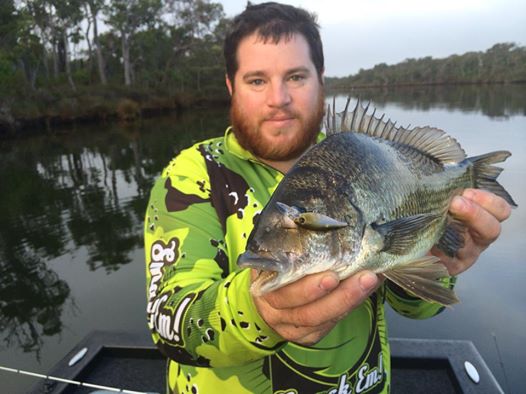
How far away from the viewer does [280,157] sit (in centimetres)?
228

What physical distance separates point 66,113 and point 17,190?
2029 cm

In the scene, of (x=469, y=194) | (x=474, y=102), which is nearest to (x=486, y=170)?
(x=469, y=194)

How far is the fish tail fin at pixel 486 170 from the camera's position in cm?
217

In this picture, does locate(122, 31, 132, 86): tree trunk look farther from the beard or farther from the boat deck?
the beard

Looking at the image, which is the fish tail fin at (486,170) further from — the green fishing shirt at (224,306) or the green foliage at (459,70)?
the green foliage at (459,70)

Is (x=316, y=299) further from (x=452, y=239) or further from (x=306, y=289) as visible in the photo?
(x=452, y=239)

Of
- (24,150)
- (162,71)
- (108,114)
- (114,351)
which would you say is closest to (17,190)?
(24,150)

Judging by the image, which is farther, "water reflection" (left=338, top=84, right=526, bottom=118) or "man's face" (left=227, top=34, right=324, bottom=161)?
"water reflection" (left=338, top=84, right=526, bottom=118)

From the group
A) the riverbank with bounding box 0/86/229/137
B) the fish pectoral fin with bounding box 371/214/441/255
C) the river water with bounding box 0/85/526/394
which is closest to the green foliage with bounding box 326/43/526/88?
the riverbank with bounding box 0/86/229/137

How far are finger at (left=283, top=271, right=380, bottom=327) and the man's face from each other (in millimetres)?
1172

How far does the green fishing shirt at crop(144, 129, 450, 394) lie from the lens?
139 centimetres

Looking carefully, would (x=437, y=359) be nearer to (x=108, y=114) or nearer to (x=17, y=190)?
(x=17, y=190)

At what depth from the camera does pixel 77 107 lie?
3347 cm

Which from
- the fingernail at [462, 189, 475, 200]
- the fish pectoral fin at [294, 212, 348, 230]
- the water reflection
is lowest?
the water reflection
